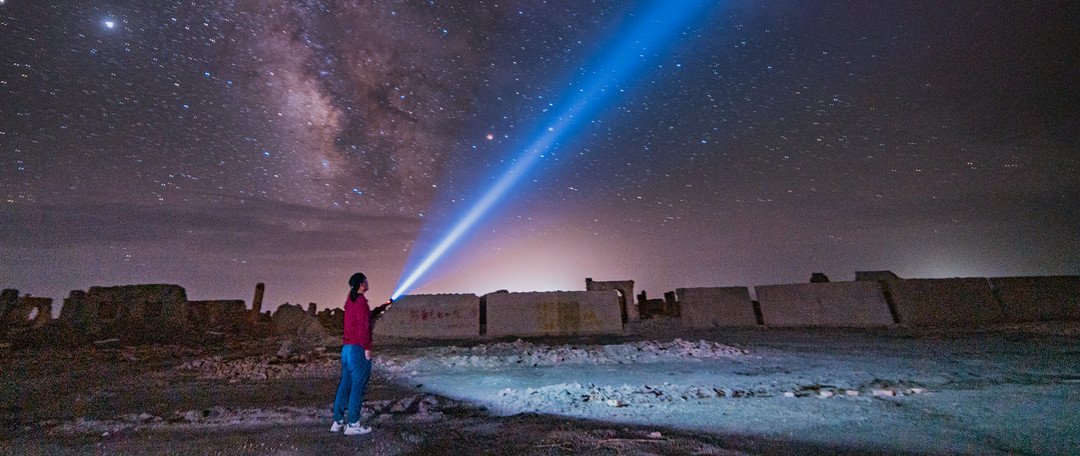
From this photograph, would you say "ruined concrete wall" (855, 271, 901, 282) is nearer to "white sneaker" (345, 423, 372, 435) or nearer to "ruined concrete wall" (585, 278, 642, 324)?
"ruined concrete wall" (585, 278, 642, 324)

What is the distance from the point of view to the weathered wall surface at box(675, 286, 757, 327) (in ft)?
52.4

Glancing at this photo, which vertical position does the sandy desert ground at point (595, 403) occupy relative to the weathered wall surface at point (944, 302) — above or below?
below

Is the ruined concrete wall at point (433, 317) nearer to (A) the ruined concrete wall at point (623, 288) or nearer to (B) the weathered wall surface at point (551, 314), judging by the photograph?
(B) the weathered wall surface at point (551, 314)

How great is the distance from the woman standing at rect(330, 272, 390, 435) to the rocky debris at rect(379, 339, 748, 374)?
4127 mm

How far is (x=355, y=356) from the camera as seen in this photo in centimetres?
403

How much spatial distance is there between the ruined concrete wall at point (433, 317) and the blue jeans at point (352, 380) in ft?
35.1

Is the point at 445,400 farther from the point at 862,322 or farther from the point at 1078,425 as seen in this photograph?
the point at 862,322

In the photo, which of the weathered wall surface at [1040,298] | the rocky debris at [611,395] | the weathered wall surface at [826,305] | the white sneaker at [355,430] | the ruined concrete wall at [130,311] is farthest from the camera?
the ruined concrete wall at [130,311]

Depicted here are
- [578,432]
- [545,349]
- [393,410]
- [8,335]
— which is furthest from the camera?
[8,335]

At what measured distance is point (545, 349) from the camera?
9.75m

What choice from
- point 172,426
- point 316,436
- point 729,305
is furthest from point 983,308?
point 172,426

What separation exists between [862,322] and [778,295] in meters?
2.61

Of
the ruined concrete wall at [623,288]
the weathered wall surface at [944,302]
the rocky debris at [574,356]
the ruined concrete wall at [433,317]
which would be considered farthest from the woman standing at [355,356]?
the ruined concrete wall at [623,288]

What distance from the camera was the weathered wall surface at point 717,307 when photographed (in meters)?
16.0
